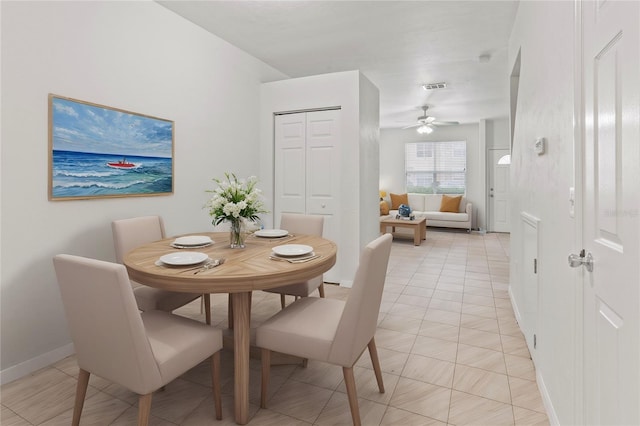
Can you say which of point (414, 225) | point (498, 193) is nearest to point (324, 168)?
point (414, 225)

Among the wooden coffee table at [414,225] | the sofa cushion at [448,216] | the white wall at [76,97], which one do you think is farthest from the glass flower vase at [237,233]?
the sofa cushion at [448,216]

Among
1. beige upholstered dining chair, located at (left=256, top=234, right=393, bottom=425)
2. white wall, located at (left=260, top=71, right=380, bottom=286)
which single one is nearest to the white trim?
beige upholstered dining chair, located at (left=256, top=234, right=393, bottom=425)

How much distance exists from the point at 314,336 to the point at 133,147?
2.25m

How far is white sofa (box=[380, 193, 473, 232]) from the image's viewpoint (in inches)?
313

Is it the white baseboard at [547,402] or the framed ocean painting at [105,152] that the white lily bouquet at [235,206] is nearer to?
the framed ocean painting at [105,152]

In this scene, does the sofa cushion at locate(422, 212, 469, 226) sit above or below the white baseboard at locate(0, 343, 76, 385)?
above

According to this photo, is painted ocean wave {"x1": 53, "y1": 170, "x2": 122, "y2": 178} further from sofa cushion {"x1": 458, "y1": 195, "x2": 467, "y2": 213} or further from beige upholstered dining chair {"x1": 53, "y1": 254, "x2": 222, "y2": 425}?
sofa cushion {"x1": 458, "y1": 195, "x2": 467, "y2": 213}

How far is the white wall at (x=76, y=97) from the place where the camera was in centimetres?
209

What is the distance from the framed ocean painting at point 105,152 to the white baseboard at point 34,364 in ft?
3.47

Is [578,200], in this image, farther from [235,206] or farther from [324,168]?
[324,168]

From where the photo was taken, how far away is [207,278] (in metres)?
1.54

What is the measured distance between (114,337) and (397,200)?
800 centimetres

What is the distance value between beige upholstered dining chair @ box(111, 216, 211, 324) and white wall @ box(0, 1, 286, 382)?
27 cm

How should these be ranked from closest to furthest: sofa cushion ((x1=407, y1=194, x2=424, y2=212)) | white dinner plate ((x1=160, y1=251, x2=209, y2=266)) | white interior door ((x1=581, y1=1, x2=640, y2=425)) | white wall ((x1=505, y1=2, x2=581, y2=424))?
white interior door ((x1=581, y1=1, x2=640, y2=425))
white wall ((x1=505, y1=2, x2=581, y2=424))
white dinner plate ((x1=160, y1=251, x2=209, y2=266))
sofa cushion ((x1=407, y1=194, x2=424, y2=212))
